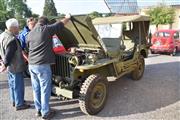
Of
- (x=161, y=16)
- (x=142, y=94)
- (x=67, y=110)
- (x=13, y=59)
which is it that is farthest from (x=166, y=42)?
(x=161, y=16)

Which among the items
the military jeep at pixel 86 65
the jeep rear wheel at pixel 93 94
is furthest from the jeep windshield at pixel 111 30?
the jeep rear wheel at pixel 93 94

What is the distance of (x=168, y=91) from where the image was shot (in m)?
6.95

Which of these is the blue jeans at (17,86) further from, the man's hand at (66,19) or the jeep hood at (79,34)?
the man's hand at (66,19)

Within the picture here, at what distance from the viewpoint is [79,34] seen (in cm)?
583

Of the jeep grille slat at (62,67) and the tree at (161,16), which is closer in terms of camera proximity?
the jeep grille slat at (62,67)

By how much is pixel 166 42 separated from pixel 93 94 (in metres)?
9.39

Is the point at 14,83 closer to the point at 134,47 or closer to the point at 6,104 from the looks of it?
the point at 6,104

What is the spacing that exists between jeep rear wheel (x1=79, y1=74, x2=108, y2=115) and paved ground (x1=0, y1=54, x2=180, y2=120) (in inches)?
5.9

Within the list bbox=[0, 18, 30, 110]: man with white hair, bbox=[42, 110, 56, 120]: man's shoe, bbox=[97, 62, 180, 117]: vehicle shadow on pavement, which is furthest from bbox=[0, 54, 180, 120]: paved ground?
bbox=[0, 18, 30, 110]: man with white hair

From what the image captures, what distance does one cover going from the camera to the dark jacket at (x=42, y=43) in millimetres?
4777

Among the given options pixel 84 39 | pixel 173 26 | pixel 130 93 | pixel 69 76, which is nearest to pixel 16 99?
pixel 69 76

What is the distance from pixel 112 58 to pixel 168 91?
77.4 inches

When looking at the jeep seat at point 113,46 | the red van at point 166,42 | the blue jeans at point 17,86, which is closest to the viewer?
the blue jeans at point 17,86

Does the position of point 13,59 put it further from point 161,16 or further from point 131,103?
point 161,16
